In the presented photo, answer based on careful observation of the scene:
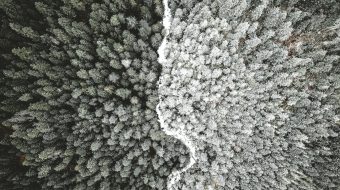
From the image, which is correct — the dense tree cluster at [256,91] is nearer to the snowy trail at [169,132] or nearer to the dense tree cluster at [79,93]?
the snowy trail at [169,132]

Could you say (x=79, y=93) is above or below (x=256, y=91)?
below

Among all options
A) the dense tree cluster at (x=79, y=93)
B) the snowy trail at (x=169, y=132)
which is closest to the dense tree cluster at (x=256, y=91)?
the snowy trail at (x=169, y=132)

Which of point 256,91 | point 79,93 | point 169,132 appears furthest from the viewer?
point 169,132

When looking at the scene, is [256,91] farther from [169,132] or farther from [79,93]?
[79,93]

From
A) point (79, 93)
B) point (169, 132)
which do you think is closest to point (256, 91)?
point (169, 132)

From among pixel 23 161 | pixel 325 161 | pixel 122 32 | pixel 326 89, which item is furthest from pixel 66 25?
pixel 325 161

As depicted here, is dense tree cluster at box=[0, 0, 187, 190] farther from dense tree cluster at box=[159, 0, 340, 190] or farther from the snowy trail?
dense tree cluster at box=[159, 0, 340, 190]
